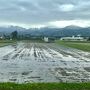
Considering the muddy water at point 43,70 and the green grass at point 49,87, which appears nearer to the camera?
the green grass at point 49,87

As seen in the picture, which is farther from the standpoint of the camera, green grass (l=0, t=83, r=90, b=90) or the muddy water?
the muddy water

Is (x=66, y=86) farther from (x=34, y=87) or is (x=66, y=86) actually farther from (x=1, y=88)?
(x=1, y=88)

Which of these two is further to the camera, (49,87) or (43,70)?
(43,70)

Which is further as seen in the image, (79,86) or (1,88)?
(79,86)

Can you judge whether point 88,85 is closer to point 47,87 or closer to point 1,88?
point 47,87

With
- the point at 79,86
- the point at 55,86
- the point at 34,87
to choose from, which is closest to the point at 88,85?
the point at 79,86

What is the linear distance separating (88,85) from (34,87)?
2.85 meters

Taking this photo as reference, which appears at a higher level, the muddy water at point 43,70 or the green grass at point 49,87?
the green grass at point 49,87

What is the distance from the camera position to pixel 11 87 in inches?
519

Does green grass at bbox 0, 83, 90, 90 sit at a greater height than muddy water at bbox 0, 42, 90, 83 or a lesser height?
greater

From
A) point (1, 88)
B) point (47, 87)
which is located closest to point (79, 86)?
point (47, 87)

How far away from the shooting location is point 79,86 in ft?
45.5

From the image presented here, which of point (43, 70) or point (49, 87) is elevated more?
point (49, 87)

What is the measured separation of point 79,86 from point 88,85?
622 mm
